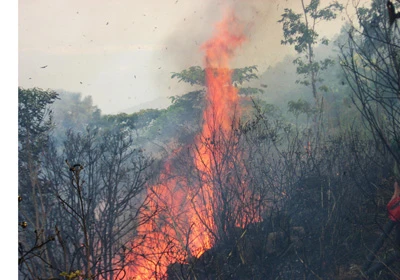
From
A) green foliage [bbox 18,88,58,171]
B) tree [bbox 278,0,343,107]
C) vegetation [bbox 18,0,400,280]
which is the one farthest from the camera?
tree [bbox 278,0,343,107]

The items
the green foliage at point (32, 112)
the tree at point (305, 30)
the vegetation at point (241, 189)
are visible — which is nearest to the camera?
the vegetation at point (241, 189)

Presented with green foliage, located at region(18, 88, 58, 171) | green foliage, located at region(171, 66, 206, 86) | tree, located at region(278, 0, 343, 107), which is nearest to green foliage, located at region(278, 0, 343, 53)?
tree, located at region(278, 0, 343, 107)

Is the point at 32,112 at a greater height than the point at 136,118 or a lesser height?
lesser

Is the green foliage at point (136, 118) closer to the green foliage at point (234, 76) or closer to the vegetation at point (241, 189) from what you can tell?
the vegetation at point (241, 189)

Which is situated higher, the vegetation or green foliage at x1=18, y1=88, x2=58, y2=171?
green foliage at x1=18, y1=88, x2=58, y2=171

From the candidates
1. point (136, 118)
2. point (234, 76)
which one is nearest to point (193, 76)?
point (234, 76)

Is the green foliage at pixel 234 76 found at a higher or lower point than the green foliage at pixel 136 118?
higher

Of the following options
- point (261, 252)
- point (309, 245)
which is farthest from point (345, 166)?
point (261, 252)

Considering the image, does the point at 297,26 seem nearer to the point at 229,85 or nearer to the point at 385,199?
the point at 229,85

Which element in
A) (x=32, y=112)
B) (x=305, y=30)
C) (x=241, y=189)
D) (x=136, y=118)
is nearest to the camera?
(x=241, y=189)

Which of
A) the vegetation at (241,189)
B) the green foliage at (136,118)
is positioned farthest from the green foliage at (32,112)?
the green foliage at (136,118)

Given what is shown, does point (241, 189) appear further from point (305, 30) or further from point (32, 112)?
point (305, 30)

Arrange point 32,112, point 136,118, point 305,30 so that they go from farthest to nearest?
point 136,118 < point 305,30 < point 32,112

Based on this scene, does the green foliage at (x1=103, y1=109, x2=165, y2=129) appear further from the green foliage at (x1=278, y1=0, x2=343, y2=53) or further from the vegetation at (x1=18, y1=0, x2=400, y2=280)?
the green foliage at (x1=278, y1=0, x2=343, y2=53)
